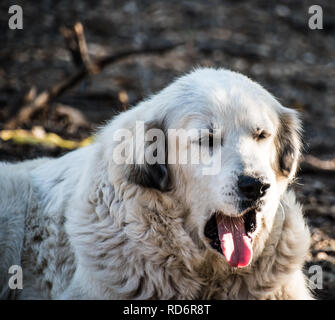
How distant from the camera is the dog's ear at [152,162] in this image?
3859 mm

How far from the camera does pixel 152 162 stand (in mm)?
3908

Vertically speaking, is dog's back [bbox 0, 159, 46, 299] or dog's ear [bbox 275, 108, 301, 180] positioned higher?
dog's ear [bbox 275, 108, 301, 180]

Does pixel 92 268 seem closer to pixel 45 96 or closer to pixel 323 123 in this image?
pixel 45 96

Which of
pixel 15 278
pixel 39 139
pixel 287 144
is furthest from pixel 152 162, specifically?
pixel 39 139

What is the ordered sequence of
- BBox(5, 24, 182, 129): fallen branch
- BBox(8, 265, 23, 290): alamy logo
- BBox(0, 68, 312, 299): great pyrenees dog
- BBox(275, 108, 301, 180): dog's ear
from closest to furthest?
BBox(0, 68, 312, 299): great pyrenees dog < BBox(275, 108, 301, 180): dog's ear < BBox(8, 265, 23, 290): alamy logo < BBox(5, 24, 182, 129): fallen branch

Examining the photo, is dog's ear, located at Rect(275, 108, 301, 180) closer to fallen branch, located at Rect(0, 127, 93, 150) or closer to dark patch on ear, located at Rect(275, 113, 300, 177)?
dark patch on ear, located at Rect(275, 113, 300, 177)

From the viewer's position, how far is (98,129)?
458cm

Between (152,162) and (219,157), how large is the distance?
0.55 metres

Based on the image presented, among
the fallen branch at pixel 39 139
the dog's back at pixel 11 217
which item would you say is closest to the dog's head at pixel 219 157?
the dog's back at pixel 11 217

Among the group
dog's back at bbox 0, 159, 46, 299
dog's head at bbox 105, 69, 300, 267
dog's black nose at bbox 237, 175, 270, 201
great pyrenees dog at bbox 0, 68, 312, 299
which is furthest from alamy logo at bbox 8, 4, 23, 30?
dog's black nose at bbox 237, 175, 270, 201

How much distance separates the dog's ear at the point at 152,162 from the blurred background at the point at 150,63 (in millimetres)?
1991

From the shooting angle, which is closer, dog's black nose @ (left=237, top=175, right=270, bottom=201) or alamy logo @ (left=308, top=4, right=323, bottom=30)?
dog's black nose @ (left=237, top=175, right=270, bottom=201)

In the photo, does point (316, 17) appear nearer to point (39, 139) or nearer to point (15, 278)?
point (39, 139)

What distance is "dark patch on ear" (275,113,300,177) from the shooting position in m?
4.09
